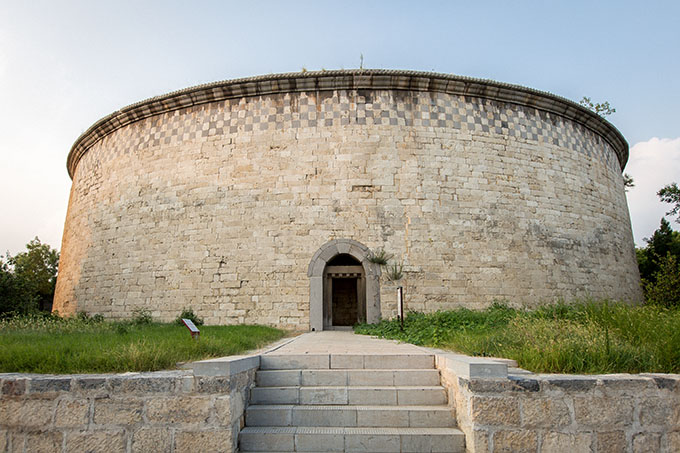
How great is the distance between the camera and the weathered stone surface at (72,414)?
138 inches

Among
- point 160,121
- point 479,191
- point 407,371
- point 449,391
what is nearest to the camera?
point 449,391

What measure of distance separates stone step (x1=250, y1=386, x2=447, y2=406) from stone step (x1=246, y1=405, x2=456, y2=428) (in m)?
0.14

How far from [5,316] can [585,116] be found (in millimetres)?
17059

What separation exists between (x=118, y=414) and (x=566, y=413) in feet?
12.0

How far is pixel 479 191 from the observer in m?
10.9

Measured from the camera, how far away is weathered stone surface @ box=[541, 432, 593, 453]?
132 inches

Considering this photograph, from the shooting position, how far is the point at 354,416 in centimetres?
396

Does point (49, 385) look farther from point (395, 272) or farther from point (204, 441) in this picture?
point (395, 272)

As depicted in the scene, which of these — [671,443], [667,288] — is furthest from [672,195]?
[671,443]

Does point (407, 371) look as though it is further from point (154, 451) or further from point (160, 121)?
point (160, 121)

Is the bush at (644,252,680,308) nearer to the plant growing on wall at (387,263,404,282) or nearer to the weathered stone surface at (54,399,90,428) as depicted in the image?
the plant growing on wall at (387,263,404,282)

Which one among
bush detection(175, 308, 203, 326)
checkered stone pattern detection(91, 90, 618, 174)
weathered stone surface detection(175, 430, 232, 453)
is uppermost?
checkered stone pattern detection(91, 90, 618, 174)

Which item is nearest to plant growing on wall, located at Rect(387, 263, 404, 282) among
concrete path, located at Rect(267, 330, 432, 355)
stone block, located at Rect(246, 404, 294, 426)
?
concrete path, located at Rect(267, 330, 432, 355)

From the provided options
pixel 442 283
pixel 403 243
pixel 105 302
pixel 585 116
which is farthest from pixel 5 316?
pixel 585 116
